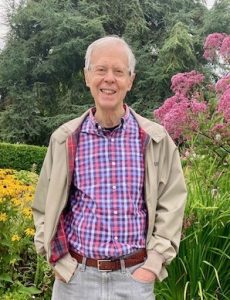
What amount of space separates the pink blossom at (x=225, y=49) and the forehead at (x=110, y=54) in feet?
7.61

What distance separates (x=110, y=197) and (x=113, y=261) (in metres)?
0.27

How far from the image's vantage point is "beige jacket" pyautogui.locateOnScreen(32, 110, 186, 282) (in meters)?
2.27

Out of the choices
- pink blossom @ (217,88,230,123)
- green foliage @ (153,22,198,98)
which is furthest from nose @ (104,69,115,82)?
green foliage @ (153,22,198,98)

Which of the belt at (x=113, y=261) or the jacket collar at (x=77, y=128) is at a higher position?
the jacket collar at (x=77, y=128)

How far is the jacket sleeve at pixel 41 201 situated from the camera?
2.40 metres

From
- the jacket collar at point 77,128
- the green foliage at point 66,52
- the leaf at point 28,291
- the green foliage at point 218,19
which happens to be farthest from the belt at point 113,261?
the green foliage at point 218,19

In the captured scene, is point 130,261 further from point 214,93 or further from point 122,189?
point 214,93

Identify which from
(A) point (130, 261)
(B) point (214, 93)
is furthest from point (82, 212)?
(B) point (214, 93)

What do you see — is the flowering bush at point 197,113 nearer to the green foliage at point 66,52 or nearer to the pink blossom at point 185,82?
the pink blossom at point 185,82

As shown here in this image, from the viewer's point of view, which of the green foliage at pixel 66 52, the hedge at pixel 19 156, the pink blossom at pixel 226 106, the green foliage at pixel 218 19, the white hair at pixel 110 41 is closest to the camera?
the white hair at pixel 110 41

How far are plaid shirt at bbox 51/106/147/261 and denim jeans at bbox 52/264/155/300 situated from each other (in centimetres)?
8

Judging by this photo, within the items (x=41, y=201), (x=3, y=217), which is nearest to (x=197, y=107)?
(x=3, y=217)

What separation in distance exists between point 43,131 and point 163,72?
19.8 feet

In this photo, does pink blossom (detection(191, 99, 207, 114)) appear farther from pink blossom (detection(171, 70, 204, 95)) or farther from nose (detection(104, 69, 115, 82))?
nose (detection(104, 69, 115, 82))
